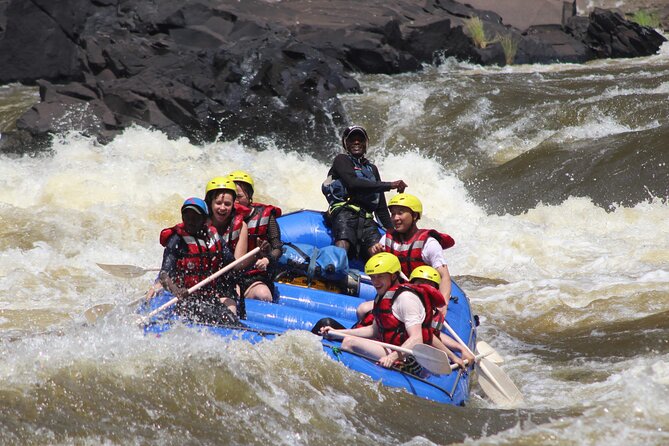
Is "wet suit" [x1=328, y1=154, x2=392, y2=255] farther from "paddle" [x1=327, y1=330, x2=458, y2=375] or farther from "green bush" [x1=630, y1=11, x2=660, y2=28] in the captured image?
"green bush" [x1=630, y1=11, x2=660, y2=28]

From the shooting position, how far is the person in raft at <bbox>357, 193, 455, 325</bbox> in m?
6.37

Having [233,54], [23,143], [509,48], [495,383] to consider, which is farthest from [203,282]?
[509,48]

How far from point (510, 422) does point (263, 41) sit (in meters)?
10.5

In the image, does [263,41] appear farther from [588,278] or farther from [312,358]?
[312,358]

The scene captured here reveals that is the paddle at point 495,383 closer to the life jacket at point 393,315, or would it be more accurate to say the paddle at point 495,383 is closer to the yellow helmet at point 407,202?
the life jacket at point 393,315

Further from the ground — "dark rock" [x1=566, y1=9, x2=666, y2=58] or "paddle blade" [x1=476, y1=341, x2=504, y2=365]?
"dark rock" [x1=566, y1=9, x2=666, y2=58]

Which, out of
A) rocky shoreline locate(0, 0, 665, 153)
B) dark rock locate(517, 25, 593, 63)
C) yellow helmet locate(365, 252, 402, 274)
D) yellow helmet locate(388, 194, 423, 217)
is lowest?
yellow helmet locate(365, 252, 402, 274)

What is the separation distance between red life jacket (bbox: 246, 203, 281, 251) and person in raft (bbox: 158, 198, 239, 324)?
445 mm

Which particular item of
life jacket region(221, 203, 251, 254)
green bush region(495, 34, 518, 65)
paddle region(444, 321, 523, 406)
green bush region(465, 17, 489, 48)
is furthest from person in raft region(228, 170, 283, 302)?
green bush region(465, 17, 489, 48)

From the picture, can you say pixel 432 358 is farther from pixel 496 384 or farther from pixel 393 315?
pixel 496 384

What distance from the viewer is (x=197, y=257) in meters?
5.91

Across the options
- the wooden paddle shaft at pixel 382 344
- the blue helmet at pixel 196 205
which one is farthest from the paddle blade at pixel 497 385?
Result: the blue helmet at pixel 196 205

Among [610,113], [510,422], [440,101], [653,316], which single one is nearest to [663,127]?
[610,113]

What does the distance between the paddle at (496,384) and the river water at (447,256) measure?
154mm
